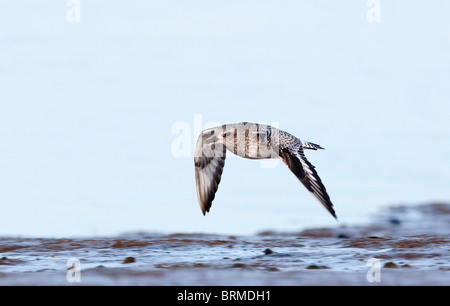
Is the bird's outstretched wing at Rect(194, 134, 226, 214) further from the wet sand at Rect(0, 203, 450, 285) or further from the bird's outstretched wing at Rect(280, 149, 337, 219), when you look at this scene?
the bird's outstretched wing at Rect(280, 149, 337, 219)

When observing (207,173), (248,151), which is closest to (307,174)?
(248,151)

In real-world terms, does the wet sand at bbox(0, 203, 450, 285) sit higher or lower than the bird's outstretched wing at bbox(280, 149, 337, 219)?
lower

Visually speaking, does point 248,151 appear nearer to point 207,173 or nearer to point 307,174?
point 307,174

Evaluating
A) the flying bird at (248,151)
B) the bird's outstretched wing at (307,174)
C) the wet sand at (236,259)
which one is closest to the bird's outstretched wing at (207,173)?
the flying bird at (248,151)

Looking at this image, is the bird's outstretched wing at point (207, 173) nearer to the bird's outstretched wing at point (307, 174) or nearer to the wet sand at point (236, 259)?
the wet sand at point (236, 259)

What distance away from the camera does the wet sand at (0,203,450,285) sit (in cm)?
936

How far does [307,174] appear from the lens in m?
10.7

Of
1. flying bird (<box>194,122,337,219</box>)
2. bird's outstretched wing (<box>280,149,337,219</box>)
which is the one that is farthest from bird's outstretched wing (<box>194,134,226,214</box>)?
bird's outstretched wing (<box>280,149,337,219</box>)

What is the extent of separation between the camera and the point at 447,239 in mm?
11656

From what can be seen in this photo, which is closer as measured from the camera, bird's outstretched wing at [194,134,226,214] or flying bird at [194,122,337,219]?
flying bird at [194,122,337,219]

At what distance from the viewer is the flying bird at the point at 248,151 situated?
1073cm

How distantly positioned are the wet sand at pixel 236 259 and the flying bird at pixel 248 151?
723 millimetres

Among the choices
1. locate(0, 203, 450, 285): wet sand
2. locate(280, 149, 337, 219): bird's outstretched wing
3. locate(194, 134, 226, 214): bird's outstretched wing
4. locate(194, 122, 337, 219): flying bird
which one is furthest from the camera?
locate(194, 134, 226, 214): bird's outstretched wing
